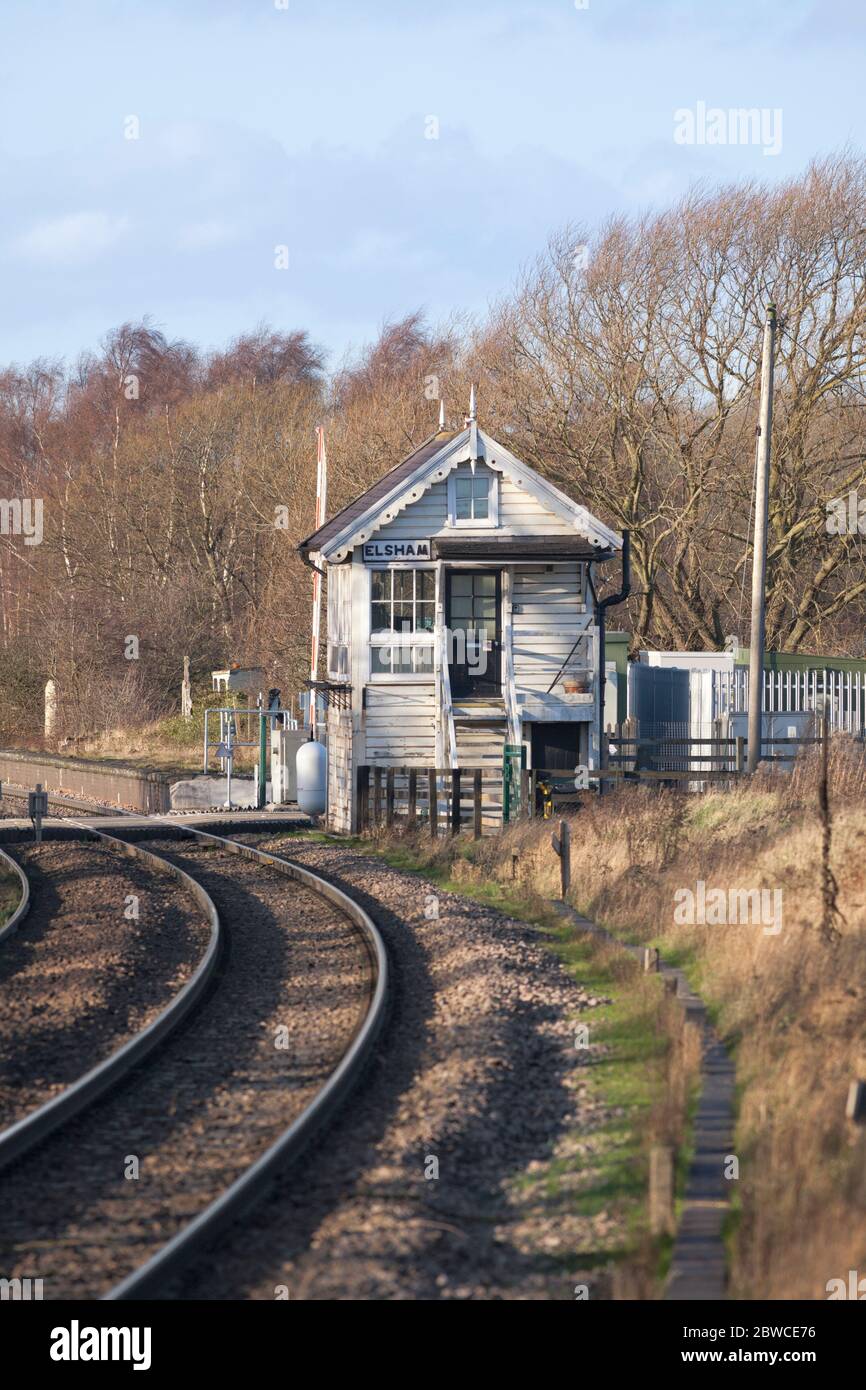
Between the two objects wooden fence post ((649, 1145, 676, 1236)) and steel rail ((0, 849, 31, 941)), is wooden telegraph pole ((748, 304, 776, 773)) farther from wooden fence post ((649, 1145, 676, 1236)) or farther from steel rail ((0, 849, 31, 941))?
wooden fence post ((649, 1145, 676, 1236))

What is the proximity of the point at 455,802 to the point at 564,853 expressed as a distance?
6865mm

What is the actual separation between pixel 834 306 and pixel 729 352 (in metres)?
2.80

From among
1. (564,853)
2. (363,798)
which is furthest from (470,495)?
(564,853)

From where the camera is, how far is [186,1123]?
877 cm

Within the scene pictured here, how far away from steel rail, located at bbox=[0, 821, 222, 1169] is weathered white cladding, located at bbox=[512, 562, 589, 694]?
1204cm

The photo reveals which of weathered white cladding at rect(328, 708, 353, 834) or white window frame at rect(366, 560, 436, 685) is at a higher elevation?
white window frame at rect(366, 560, 436, 685)

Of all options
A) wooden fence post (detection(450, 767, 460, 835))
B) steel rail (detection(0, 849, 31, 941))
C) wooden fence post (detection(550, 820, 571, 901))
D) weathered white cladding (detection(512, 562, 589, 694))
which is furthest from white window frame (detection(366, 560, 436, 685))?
wooden fence post (detection(550, 820, 571, 901))

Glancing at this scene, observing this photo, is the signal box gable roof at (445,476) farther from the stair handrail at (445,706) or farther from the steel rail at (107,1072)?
the steel rail at (107,1072)

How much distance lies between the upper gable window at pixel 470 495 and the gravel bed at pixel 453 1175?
1453cm

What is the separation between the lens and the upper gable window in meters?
26.4

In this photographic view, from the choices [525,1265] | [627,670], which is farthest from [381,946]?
[627,670]

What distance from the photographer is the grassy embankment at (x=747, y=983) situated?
6.64 metres

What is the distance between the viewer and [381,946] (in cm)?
1407

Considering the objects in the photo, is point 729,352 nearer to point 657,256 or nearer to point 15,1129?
point 657,256
